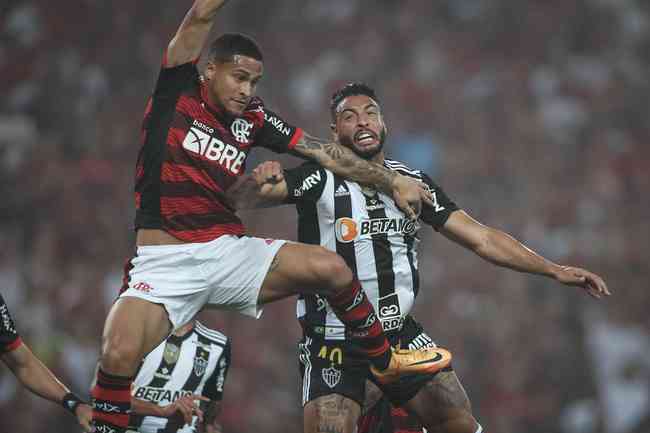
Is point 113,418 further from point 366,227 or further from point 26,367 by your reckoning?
point 366,227

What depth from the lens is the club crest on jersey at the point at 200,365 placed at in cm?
542

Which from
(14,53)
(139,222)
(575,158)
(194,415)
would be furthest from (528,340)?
(14,53)

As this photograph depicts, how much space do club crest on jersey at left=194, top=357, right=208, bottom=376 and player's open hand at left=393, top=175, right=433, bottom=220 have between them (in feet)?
5.07

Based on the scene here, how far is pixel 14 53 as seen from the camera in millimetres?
9812

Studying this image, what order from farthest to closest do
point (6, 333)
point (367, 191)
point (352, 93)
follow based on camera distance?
point (352, 93), point (367, 191), point (6, 333)

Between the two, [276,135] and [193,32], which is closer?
[193,32]

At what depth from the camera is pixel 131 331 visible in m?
4.04

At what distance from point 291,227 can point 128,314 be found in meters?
5.28

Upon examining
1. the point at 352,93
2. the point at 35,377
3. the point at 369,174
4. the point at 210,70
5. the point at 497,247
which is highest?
Result: the point at 352,93

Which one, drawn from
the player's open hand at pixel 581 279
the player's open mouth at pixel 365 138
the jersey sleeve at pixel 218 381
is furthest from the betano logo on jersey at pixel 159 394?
the player's open hand at pixel 581 279

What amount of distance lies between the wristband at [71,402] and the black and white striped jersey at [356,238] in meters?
1.20

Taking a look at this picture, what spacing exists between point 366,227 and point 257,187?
697mm

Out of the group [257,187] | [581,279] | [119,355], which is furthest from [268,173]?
[581,279]

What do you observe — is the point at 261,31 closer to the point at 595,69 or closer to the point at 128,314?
the point at 595,69
